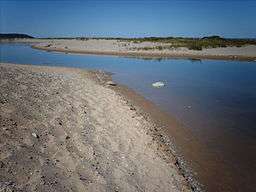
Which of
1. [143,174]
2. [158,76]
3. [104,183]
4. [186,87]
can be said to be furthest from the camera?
[158,76]

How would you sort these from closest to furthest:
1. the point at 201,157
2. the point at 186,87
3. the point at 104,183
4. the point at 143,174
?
1. the point at 104,183
2. the point at 143,174
3. the point at 201,157
4. the point at 186,87

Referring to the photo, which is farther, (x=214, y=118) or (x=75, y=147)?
(x=214, y=118)

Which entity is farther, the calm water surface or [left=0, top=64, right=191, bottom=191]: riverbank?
the calm water surface

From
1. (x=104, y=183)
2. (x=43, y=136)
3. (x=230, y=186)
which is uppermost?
(x=43, y=136)

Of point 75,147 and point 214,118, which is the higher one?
point 75,147

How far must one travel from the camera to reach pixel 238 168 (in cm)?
891

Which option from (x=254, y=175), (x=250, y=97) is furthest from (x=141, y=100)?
(x=254, y=175)

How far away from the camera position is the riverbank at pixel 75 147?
6.58 meters

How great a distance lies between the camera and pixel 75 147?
26.6 feet

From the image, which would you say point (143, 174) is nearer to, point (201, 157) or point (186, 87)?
point (201, 157)

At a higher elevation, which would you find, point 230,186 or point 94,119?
point 94,119

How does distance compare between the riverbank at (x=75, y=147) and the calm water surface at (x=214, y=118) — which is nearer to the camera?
the riverbank at (x=75, y=147)

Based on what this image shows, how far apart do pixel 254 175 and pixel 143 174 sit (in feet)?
10.5

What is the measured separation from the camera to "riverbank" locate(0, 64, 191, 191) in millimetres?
6578
